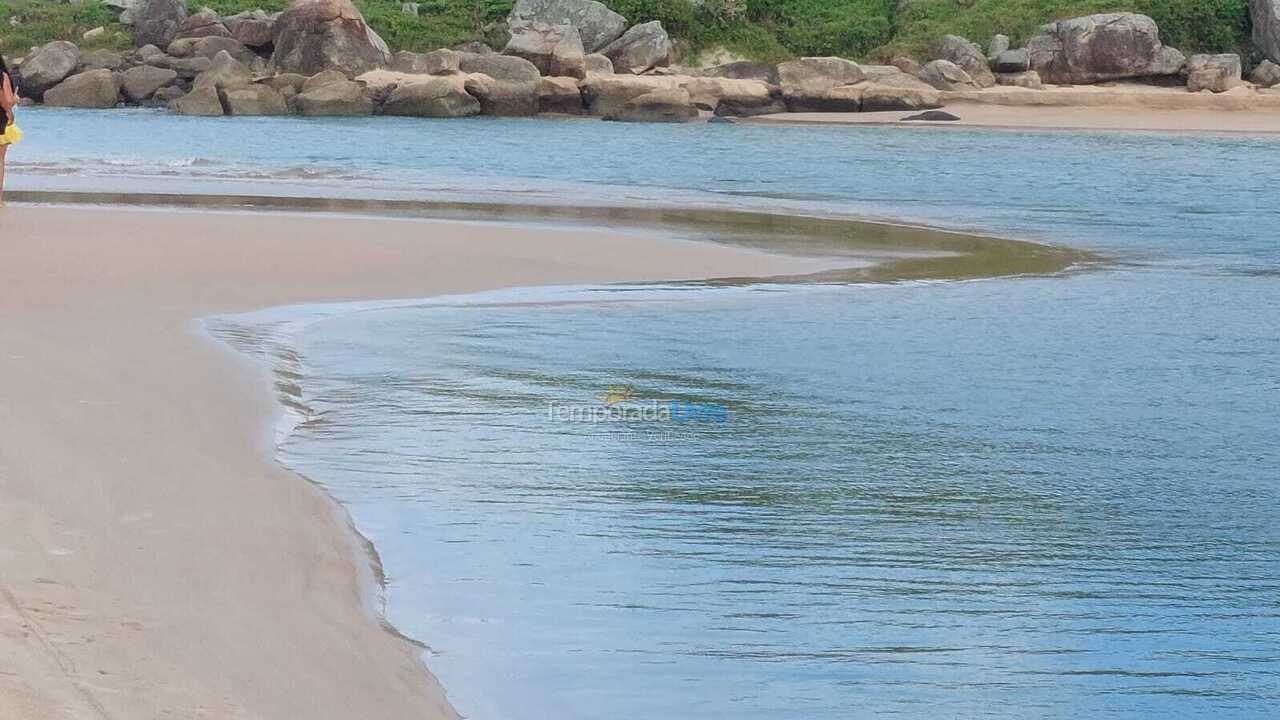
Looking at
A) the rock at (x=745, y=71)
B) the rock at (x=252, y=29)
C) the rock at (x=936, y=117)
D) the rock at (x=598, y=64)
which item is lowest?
the rock at (x=936, y=117)

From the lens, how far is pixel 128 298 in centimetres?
916

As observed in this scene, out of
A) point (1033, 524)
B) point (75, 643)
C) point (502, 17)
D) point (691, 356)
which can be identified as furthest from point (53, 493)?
point (502, 17)

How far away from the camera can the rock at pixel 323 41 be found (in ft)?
146

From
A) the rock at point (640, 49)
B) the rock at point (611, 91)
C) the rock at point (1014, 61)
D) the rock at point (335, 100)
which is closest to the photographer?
the rock at point (335, 100)

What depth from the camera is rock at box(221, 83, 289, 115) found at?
40.7m

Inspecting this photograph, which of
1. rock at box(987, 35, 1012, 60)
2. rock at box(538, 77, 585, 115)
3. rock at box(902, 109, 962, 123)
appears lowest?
rock at box(902, 109, 962, 123)

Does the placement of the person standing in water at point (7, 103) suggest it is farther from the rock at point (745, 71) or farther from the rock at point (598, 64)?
the rock at point (745, 71)

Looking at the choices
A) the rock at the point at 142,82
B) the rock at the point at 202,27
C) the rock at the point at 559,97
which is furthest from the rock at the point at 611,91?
the rock at the point at 202,27

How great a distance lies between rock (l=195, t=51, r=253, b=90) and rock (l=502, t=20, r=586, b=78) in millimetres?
7707

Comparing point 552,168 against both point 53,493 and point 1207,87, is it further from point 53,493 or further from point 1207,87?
point 1207,87

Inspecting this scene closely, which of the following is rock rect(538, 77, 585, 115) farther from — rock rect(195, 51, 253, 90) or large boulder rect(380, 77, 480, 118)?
rock rect(195, 51, 253, 90)

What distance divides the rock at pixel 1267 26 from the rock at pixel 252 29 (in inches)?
1158

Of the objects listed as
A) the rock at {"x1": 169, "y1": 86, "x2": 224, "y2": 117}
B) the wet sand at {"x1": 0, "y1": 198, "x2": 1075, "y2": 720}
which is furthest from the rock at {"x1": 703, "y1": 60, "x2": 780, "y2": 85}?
the wet sand at {"x1": 0, "y1": 198, "x2": 1075, "y2": 720}

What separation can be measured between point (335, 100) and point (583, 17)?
10519mm
